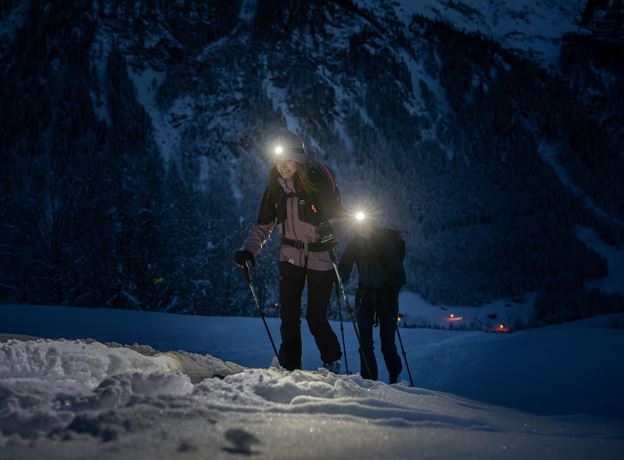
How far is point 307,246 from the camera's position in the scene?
4000mm

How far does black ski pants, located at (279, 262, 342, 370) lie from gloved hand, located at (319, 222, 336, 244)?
0.30 meters

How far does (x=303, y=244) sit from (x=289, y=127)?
201ft

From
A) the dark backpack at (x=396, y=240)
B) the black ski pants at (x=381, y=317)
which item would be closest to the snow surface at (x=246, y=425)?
the black ski pants at (x=381, y=317)

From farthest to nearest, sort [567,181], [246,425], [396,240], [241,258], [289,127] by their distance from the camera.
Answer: [567,181]
[289,127]
[396,240]
[241,258]
[246,425]

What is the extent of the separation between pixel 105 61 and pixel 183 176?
18.8 metres

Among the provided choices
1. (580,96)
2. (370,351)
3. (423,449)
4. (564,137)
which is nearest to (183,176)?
(370,351)

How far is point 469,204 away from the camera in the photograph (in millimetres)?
71375

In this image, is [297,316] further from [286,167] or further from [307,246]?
[286,167]

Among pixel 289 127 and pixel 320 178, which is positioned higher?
pixel 289 127

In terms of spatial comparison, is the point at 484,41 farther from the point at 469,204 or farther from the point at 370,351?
the point at 370,351

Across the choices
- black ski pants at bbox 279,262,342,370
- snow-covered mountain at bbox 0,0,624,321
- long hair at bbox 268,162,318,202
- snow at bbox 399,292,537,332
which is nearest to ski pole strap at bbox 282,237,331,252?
black ski pants at bbox 279,262,342,370

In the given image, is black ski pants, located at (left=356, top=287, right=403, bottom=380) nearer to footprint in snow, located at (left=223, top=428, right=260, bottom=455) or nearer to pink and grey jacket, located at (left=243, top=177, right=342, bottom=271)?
pink and grey jacket, located at (left=243, top=177, right=342, bottom=271)

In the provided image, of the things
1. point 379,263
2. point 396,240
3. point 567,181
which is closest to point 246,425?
point 379,263

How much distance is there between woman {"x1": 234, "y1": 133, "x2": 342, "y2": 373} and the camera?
3.99 m
